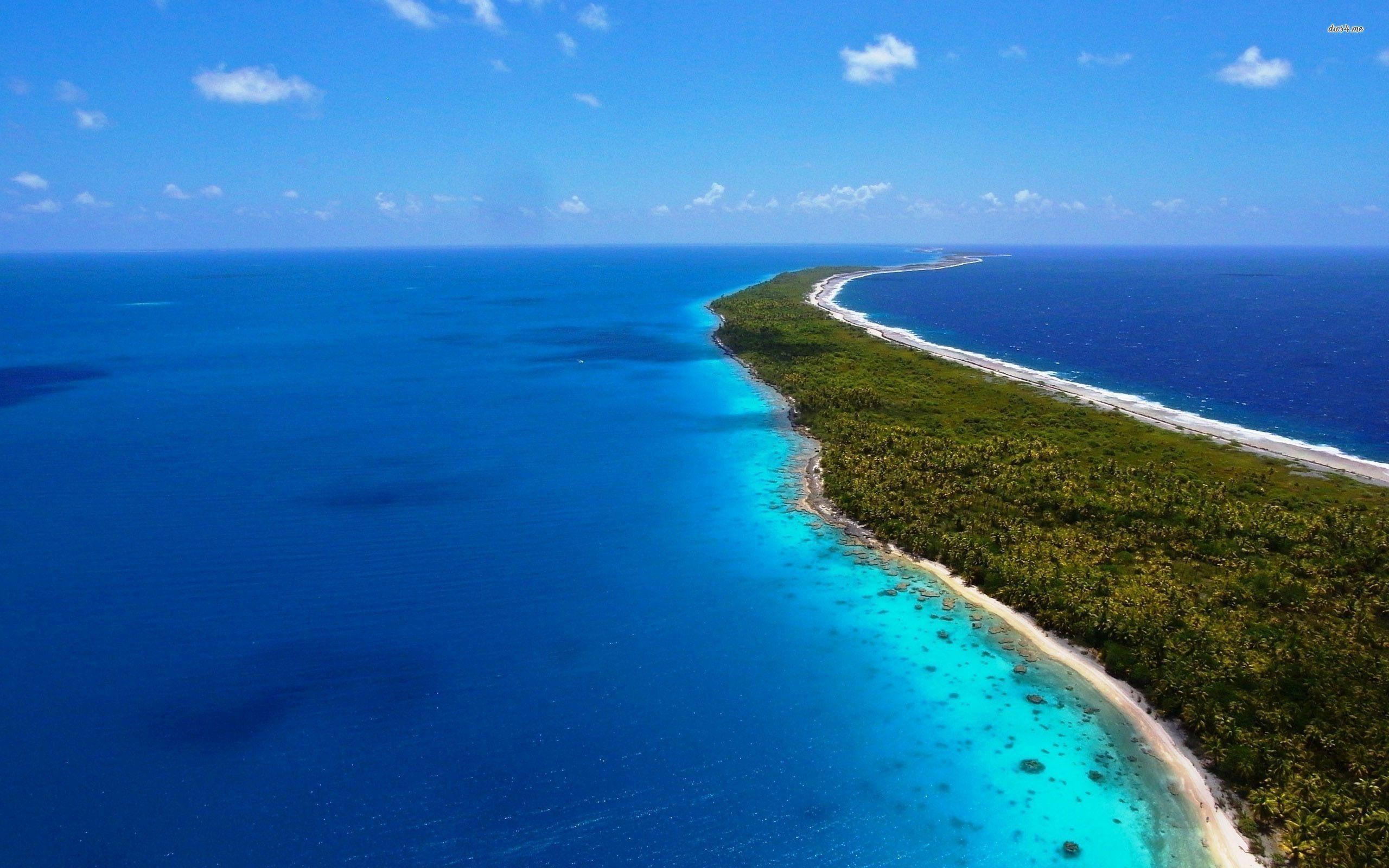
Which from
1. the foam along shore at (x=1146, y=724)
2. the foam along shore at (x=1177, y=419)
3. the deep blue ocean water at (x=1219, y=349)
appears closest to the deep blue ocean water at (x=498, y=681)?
the foam along shore at (x=1146, y=724)

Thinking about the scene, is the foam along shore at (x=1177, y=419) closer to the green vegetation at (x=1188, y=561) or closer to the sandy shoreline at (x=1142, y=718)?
the green vegetation at (x=1188, y=561)

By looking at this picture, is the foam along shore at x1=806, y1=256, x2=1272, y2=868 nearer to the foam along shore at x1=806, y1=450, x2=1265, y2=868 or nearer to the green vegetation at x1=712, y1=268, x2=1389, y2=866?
the foam along shore at x1=806, y1=450, x2=1265, y2=868

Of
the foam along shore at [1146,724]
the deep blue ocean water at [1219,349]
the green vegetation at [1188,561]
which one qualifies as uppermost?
the deep blue ocean water at [1219,349]

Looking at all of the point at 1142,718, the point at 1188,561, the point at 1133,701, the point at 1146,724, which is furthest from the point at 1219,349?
the point at 1146,724

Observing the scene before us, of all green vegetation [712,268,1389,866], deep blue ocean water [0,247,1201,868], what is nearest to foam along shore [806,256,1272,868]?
green vegetation [712,268,1389,866]

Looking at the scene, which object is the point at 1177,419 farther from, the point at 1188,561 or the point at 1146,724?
the point at 1146,724
